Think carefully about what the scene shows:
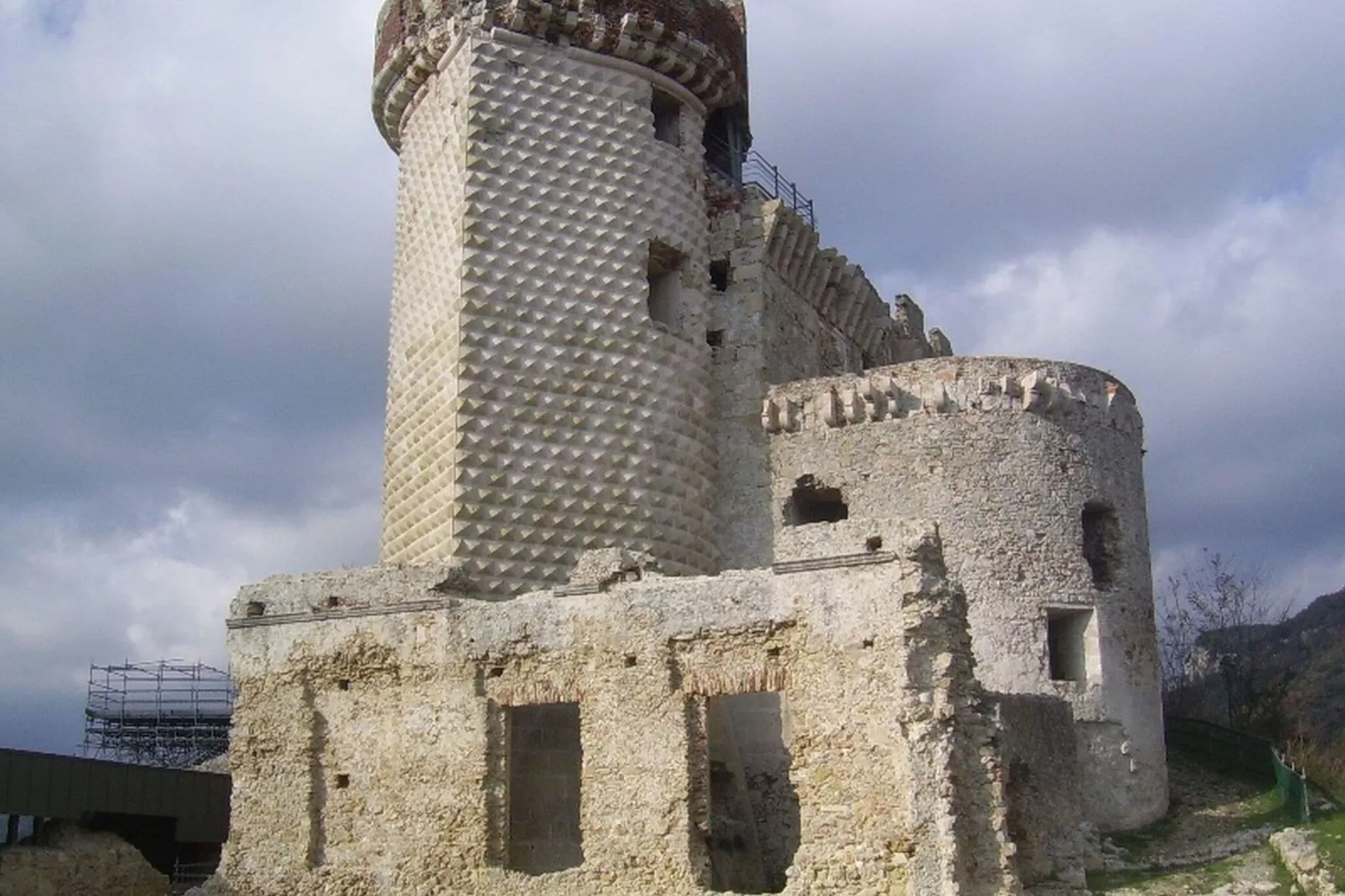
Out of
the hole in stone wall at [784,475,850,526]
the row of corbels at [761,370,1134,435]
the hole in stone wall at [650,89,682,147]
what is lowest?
the hole in stone wall at [784,475,850,526]

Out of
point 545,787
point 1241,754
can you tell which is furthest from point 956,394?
point 1241,754

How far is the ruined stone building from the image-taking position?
12.6 metres

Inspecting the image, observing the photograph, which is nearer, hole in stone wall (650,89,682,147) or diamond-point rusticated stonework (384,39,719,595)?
diamond-point rusticated stonework (384,39,719,595)

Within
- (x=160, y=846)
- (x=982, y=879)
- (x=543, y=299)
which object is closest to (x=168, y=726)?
(x=160, y=846)

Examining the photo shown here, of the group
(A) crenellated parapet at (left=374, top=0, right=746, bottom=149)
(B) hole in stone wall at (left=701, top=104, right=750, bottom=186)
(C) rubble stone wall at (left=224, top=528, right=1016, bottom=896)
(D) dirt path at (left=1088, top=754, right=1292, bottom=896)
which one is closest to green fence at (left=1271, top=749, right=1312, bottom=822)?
(D) dirt path at (left=1088, top=754, right=1292, bottom=896)

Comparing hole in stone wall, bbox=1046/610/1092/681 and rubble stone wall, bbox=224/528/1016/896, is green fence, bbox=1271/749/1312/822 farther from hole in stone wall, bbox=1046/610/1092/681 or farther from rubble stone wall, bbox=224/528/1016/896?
rubble stone wall, bbox=224/528/1016/896

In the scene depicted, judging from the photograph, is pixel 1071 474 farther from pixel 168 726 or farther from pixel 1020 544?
pixel 168 726

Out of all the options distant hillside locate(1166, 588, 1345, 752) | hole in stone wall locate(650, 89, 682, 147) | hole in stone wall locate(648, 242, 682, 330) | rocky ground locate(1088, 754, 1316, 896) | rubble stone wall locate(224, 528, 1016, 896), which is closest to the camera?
rubble stone wall locate(224, 528, 1016, 896)

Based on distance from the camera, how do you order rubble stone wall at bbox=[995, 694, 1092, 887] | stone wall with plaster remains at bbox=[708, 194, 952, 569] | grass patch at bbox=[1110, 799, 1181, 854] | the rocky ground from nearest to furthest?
rubble stone wall at bbox=[995, 694, 1092, 887], the rocky ground, grass patch at bbox=[1110, 799, 1181, 854], stone wall with plaster remains at bbox=[708, 194, 952, 569]

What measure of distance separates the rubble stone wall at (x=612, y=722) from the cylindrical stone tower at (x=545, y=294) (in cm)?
273

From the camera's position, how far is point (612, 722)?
13195mm

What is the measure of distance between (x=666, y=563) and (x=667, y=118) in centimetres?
647

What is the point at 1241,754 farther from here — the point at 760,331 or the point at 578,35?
the point at 578,35

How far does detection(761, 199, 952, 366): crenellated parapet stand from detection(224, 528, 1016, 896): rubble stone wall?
8751 mm
